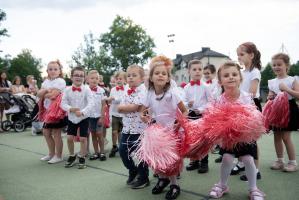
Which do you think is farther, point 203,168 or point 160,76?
point 203,168

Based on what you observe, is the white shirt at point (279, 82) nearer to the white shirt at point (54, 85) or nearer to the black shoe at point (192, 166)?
the black shoe at point (192, 166)

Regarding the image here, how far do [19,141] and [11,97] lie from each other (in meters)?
2.24

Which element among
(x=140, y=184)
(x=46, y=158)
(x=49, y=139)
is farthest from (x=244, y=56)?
(x=46, y=158)

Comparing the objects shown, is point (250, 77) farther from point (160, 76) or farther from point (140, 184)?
point (140, 184)

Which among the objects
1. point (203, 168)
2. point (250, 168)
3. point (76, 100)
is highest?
point (76, 100)

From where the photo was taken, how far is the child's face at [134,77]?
13.4ft

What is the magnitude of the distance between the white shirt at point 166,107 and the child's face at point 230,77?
Result: 1.70 ft

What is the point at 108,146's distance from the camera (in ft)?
21.7

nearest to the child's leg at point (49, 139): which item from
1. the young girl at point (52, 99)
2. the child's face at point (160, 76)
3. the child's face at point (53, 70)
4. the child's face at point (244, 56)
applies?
the young girl at point (52, 99)

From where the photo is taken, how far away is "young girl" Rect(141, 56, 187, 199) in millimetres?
3383

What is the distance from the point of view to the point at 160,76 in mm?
3359

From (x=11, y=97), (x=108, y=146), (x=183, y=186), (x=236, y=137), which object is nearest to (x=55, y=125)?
(x=108, y=146)

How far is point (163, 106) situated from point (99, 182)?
1.34m

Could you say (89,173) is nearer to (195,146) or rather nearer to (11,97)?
(195,146)
